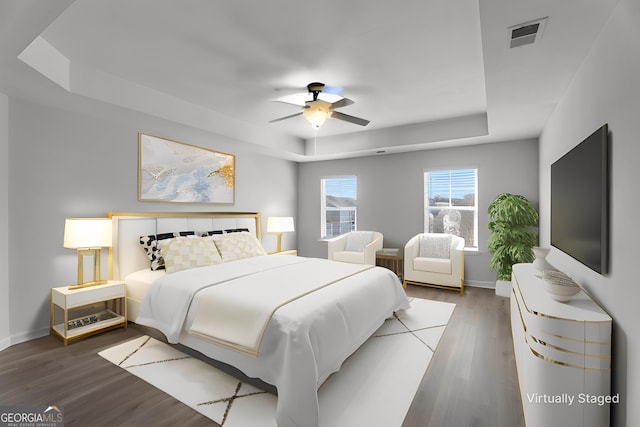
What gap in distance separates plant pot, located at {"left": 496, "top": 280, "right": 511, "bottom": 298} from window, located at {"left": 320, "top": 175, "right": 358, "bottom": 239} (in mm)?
2817

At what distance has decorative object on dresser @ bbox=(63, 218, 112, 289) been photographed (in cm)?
294

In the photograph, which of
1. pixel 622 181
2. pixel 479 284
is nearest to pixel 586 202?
pixel 622 181

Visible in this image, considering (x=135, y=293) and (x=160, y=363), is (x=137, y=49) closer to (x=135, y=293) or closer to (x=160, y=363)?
(x=135, y=293)

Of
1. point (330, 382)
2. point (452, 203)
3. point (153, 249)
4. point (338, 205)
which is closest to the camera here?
point (330, 382)

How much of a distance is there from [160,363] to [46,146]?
246cm

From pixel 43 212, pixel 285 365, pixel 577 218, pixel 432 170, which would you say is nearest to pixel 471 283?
pixel 432 170

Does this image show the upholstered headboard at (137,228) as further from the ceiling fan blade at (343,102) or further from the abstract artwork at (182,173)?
the ceiling fan blade at (343,102)

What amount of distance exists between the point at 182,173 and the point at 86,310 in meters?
2.00

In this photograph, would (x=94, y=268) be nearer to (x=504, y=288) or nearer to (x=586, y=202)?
(x=586, y=202)

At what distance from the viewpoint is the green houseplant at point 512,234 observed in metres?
4.20

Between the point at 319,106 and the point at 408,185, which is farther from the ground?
the point at 319,106

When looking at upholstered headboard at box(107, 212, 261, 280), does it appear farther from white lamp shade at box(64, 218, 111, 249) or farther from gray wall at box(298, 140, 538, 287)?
gray wall at box(298, 140, 538, 287)

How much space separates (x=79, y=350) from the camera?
Result: 2.74 meters

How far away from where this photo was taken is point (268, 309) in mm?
2123
